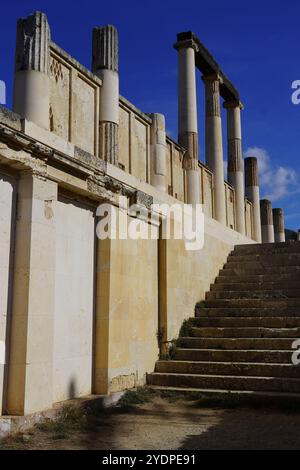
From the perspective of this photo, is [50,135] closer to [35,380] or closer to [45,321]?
[45,321]

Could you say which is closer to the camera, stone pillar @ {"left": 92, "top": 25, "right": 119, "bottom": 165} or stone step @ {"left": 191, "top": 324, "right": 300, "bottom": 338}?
stone pillar @ {"left": 92, "top": 25, "right": 119, "bottom": 165}

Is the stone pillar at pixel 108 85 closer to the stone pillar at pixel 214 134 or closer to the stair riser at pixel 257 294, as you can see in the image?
the stair riser at pixel 257 294

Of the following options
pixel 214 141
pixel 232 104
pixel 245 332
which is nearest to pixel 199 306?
pixel 245 332

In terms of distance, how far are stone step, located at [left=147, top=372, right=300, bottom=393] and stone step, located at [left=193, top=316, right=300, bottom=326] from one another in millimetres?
1775

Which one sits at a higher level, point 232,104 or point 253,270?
point 232,104

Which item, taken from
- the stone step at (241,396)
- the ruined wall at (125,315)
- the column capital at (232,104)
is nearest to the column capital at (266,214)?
the column capital at (232,104)

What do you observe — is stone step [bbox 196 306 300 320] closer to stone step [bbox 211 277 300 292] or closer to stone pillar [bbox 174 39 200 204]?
stone step [bbox 211 277 300 292]

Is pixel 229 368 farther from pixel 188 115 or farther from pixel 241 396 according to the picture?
pixel 188 115

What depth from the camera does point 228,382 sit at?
8531 millimetres

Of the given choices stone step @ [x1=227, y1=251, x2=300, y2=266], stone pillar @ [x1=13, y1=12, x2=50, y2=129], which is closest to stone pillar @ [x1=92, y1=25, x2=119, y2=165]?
stone pillar @ [x1=13, y1=12, x2=50, y2=129]

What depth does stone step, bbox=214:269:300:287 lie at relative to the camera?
11.9 m

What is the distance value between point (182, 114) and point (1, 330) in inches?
344

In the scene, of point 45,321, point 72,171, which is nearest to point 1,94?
point 72,171

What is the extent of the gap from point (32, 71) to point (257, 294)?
22.8 feet
